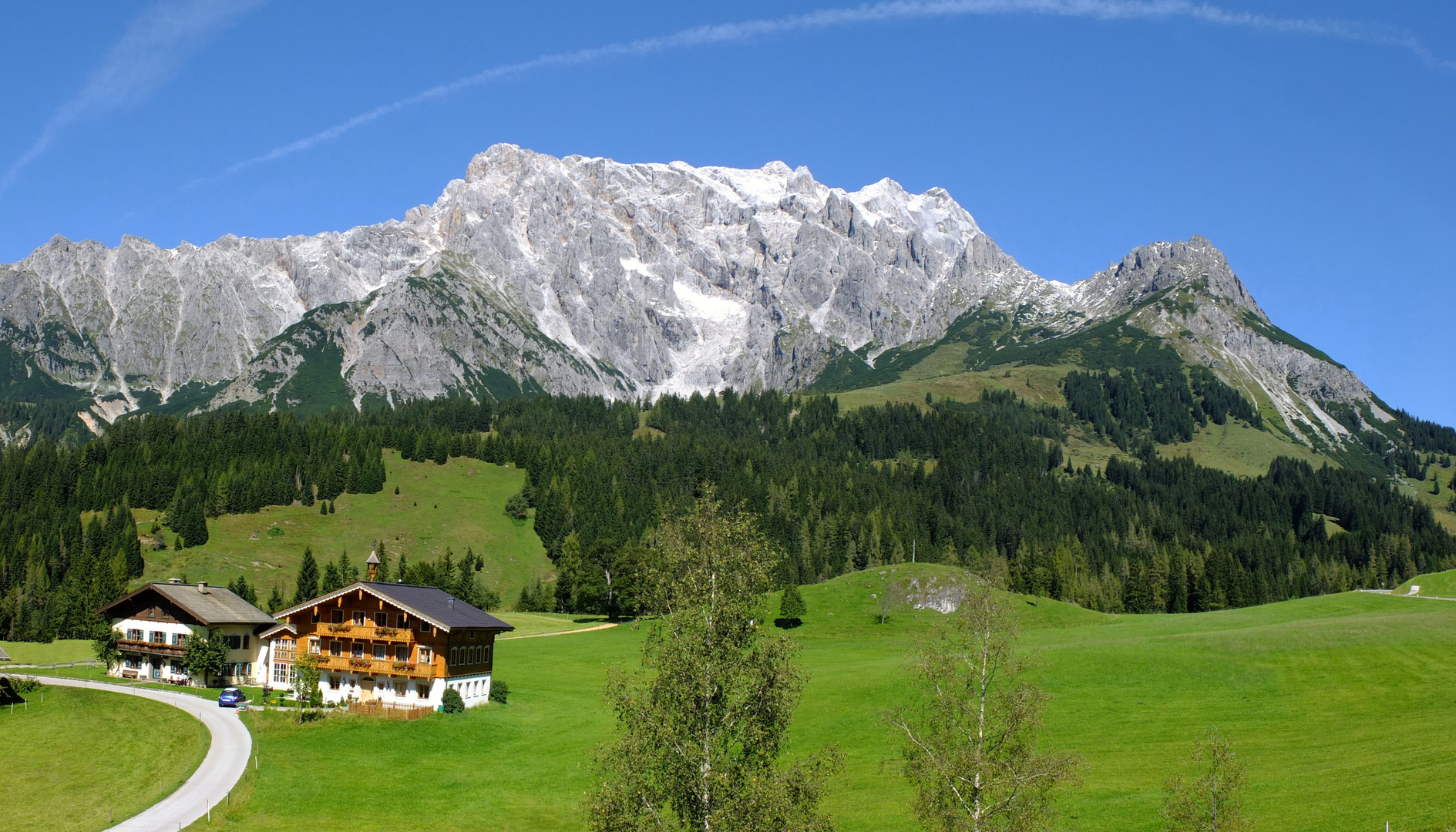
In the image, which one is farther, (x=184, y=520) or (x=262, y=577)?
(x=184, y=520)

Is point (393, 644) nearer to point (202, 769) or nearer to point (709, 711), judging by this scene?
point (202, 769)

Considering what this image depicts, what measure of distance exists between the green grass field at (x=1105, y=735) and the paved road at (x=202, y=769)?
1.63 m

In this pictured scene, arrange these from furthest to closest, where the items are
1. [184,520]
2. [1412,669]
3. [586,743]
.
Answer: [184,520]
[1412,669]
[586,743]

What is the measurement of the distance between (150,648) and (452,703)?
30.9 m

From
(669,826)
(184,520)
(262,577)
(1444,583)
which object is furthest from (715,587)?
(184,520)

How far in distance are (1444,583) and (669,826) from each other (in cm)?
12898

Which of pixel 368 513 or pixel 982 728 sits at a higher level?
pixel 368 513

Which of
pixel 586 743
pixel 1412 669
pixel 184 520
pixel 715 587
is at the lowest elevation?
pixel 586 743

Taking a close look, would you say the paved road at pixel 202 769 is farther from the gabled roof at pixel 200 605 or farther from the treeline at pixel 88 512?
the treeline at pixel 88 512

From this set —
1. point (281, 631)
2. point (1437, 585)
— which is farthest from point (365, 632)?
point (1437, 585)

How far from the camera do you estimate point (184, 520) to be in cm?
17000

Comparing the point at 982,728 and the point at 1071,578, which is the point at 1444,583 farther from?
the point at 982,728

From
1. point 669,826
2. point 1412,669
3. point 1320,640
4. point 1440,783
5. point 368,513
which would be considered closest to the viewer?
point 669,826

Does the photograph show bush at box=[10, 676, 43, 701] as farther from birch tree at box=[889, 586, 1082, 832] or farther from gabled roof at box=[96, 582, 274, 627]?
birch tree at box=[889, 586, 1082, 832]
